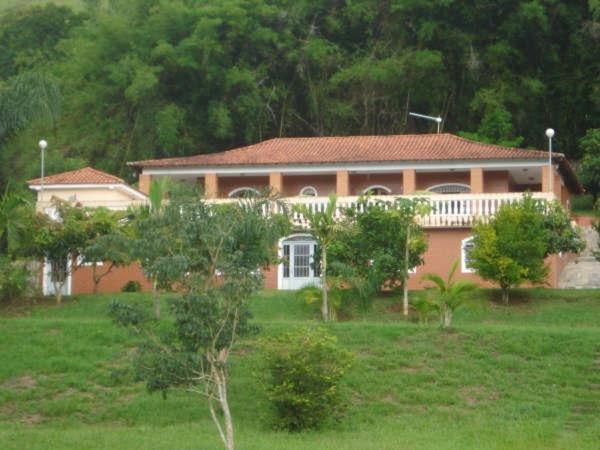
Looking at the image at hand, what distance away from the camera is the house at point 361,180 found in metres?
34.2

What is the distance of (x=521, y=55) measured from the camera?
49625mm

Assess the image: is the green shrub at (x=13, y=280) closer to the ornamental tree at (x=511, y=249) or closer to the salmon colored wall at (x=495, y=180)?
the ornamental tree at (x=511, y=249)

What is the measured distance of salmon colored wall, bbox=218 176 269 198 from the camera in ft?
135

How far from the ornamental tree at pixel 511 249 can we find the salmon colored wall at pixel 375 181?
31.0ft

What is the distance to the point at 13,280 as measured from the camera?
30.3 m

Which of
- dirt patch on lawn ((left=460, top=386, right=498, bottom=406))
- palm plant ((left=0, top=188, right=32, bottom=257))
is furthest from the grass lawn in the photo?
palm plant ((left=0, top=188, right=32, bottom=257))

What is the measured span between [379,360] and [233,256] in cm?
737

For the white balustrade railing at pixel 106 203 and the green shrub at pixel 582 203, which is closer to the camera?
the white balustrade railing at pixel 106 203

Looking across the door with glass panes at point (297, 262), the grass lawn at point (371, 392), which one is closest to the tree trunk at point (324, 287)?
the grass lawn at point (371, 392)

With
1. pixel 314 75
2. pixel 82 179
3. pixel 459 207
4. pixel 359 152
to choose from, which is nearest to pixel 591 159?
pixel 359 152

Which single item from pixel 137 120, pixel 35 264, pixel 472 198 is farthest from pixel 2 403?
pixel 137 120

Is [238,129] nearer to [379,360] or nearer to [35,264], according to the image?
[35,264]

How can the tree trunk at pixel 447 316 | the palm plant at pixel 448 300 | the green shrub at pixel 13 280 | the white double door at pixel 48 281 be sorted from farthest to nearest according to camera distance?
1. the white double door at pixel 48 281
2. the green shrub at pixel 13 280
3. the palm plant at pixel 448 300
4. the tree trunk at pixel 447 316

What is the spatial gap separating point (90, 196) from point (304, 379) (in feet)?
60.0
